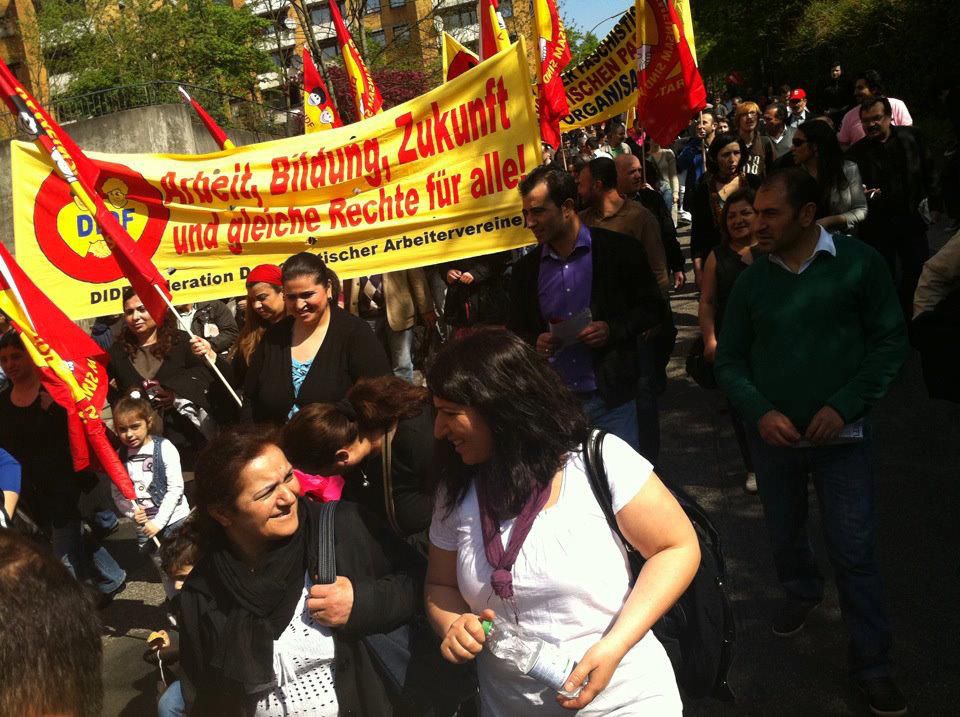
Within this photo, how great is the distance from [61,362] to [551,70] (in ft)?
14.1

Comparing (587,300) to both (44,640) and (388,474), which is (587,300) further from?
(44,640)

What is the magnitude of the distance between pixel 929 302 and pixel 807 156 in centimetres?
334

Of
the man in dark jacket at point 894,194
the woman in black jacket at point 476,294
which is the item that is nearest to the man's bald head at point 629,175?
the man in dark jacket at point 894,194

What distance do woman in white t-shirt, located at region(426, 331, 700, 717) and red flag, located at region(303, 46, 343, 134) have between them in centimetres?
813

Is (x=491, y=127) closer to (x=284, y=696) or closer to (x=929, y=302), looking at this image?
(x=929, y=302)

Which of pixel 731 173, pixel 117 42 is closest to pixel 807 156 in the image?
pixel 731 173

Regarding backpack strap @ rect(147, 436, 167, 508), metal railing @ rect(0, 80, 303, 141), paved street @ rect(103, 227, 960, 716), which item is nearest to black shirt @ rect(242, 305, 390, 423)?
backpack strap @ rect(147, 436, 167, 508)

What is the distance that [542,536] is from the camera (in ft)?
7.98

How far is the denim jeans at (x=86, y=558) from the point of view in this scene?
5.86 metres

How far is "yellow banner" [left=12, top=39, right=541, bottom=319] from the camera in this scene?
5.36 m

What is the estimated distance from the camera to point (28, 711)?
1400 millimetres

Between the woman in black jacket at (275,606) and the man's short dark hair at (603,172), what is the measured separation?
4.19 meters

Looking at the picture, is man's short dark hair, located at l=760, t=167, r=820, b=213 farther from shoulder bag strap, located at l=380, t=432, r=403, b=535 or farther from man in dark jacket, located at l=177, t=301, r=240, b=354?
man in dark jacket, located at l=177, t=301, r=240, b=354

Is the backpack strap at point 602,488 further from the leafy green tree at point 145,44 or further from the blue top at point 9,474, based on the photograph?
the leafy green tree at point 145,44
